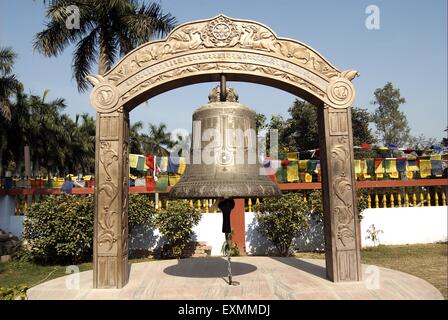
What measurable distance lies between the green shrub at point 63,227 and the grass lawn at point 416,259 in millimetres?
5855

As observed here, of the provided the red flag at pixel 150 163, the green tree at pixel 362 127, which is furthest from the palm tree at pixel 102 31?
the green tree at pixel 362 127

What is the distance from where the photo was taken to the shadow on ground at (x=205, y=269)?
553cm

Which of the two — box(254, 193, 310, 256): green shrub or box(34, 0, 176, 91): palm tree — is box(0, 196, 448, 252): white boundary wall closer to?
box(254, 193, 310, 256): green shrub

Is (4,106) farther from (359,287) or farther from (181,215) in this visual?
(359,287)

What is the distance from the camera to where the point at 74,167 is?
103 feet

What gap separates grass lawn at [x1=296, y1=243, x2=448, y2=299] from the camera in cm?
767

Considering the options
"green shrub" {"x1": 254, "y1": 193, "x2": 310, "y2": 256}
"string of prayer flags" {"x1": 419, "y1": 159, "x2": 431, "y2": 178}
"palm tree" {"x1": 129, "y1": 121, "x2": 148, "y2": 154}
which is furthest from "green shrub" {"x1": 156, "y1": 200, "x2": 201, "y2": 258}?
"palm tree" {"x1": 129, "y1": 121, "x2": 148, "y2": 154}

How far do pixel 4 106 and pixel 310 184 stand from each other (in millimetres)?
12976

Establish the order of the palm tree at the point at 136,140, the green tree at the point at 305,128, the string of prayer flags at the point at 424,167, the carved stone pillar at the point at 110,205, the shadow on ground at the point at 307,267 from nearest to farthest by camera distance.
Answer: the carved stone pillar at the point at 110,205
the shadow on ground at the point at 307,267
the string of prayer flags at the point at 424,167
the green tree at the point at 305,128
the palm tree at the point at 136,140

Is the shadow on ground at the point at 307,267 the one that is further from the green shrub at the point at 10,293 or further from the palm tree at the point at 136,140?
the palm tree at the point at 136,140

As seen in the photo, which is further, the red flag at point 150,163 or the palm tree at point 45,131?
the palm tree at point 45,131

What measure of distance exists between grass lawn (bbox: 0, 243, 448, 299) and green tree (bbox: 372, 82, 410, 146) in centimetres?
2764

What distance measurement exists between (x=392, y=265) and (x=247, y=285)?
18.4ft
